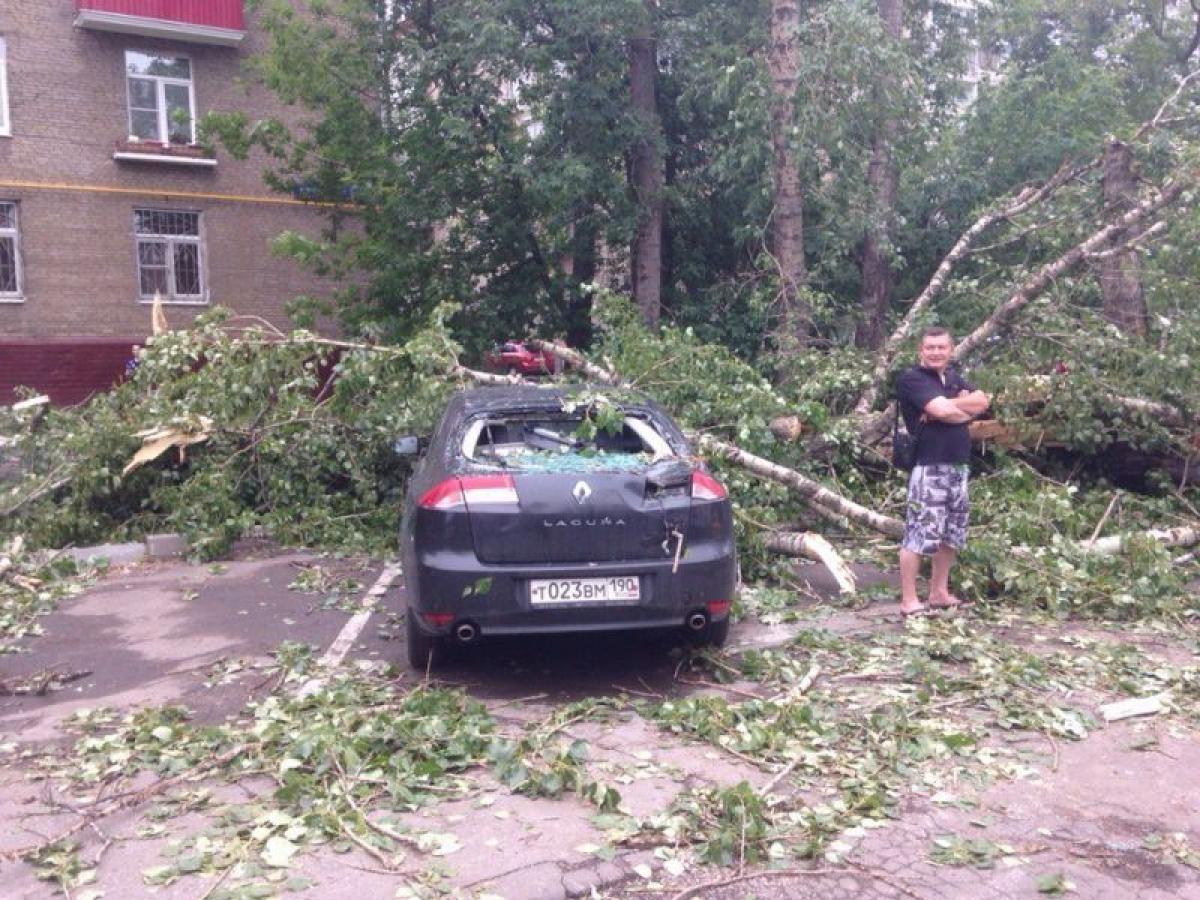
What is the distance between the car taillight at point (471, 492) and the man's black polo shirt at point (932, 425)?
102 inches

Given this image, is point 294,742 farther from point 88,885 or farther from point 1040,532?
point 1040,532

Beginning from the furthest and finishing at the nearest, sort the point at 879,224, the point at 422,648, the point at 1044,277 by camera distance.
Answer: the point at 879,224, the point at 1044,277, the point at 422,648

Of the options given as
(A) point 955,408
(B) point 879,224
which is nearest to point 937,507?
(A) point 955,408

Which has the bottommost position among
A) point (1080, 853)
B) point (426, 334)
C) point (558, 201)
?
point (1080, 853)

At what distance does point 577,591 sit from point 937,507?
2.49 m

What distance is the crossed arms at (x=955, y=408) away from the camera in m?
6.70

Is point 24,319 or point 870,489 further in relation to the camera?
point 24,319

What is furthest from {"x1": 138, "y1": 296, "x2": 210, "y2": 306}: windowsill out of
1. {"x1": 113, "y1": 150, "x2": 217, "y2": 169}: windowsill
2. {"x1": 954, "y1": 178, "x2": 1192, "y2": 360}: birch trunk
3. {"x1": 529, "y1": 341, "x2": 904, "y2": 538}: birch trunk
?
{"x1": 954, "y1": 178, "x2": 1192, "y2": 360}: birch trunk

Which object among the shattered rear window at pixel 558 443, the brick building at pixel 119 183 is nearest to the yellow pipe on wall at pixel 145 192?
the brick building at pixel 119 183

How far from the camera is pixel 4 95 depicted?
848 inches

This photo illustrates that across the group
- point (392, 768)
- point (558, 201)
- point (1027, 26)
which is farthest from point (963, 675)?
point (1027, 26)

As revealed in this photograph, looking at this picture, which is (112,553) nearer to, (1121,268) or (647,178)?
(647,178)

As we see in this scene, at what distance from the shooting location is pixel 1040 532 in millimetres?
7855

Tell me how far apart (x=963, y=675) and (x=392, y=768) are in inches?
113
